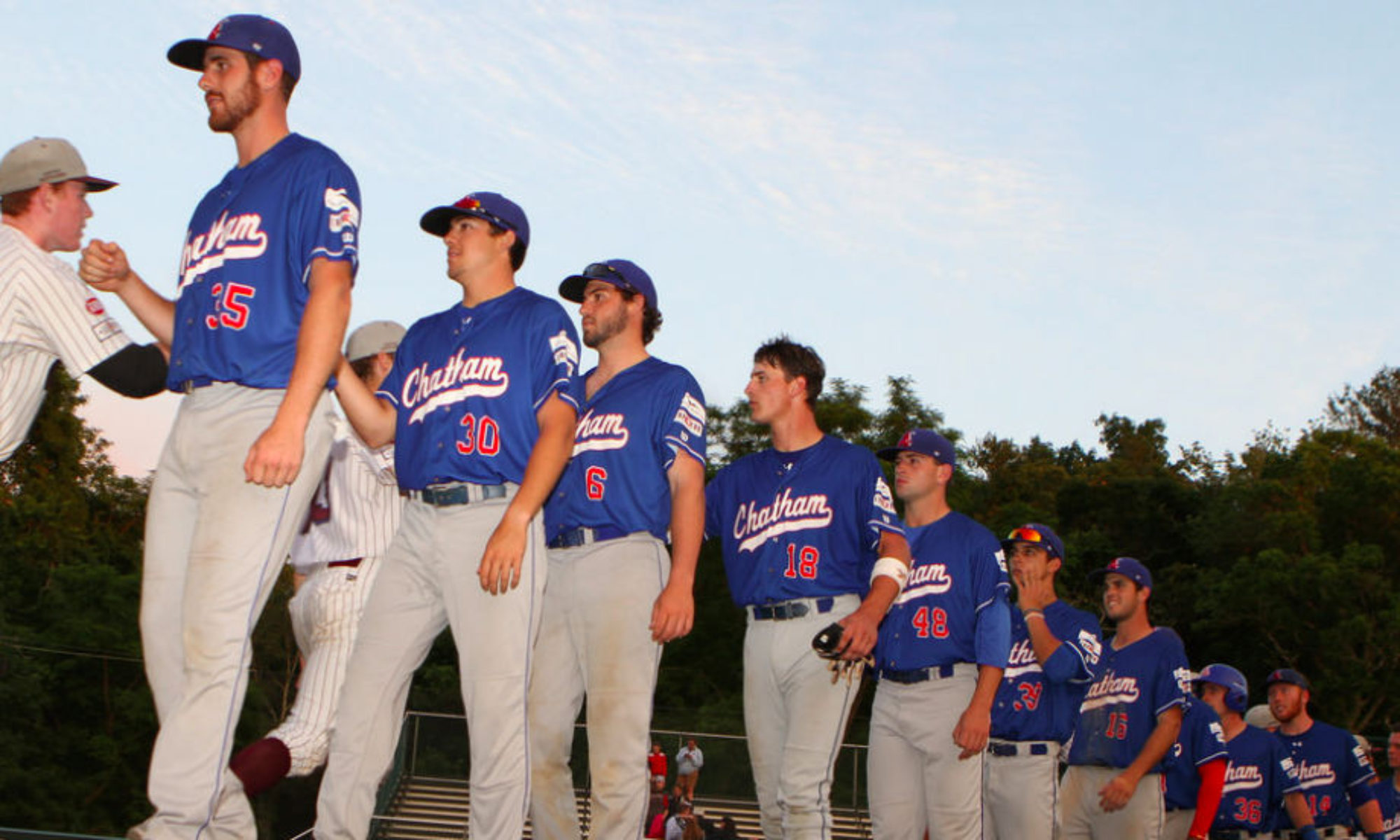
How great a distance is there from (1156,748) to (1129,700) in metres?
0.52

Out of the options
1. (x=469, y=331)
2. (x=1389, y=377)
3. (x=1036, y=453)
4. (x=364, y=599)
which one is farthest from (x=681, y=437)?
(x=1389, y=377)

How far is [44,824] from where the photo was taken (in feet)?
115

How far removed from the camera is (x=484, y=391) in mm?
4914

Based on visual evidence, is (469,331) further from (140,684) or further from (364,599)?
(140,684)

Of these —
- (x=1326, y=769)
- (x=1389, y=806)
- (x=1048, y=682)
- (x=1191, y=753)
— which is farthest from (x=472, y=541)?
(x=1389, y=806)

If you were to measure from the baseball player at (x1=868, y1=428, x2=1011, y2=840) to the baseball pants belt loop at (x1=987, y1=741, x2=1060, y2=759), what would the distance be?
1.34 metres

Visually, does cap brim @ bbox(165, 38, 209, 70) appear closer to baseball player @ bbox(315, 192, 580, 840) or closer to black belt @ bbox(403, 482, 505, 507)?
baseball player @ bbox(315, 192, 580, 840)

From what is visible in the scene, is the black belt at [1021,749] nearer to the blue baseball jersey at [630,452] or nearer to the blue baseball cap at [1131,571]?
the blue baseball cap at [1131,571]

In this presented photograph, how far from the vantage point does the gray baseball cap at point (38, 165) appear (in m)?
4.86

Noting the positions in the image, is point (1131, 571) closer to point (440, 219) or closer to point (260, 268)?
point (440, 219)

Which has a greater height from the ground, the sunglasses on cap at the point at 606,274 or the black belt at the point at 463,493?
the sunglasses on cap at the point at 606,274

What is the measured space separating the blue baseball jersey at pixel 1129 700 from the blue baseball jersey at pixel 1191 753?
1.83ft

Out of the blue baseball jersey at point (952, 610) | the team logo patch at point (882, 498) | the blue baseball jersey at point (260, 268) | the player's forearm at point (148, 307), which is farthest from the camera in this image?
the blue baseball jersey at point (952, 610)

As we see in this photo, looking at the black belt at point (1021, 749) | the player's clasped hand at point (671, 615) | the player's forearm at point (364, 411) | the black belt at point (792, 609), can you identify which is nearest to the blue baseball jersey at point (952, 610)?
the black belt at point (792, 609)
